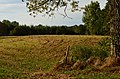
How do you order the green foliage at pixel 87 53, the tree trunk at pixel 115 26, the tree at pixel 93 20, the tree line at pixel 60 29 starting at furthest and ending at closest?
the tree line at pixel 60 29 → the tree at pixel 93 20 → the green foliage at pixel 87 53 → the tree trunk at pixel 115 26

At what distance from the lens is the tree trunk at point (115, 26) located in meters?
21.7

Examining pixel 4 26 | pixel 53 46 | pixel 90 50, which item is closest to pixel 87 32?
pixel 4 26

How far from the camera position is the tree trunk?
71.3ft

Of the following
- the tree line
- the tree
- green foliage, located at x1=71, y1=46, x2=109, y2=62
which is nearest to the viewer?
green foliage, located at x1=71, y1=46, x2=109, y2=62

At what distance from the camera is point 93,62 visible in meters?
22.7

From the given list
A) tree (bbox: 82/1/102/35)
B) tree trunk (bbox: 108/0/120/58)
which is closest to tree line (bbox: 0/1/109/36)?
tree (bbox: 82/1/102/35)

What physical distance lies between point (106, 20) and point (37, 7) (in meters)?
Answer: 4.89

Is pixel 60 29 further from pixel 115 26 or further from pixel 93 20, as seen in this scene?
pixel 115 26

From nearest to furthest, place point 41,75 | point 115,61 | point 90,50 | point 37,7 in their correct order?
point 41,75, point 115,61, point 37,7, point 90,50

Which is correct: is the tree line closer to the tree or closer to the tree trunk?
the tree

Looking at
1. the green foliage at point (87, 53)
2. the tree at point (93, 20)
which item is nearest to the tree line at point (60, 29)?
the tree at point (93, 20)

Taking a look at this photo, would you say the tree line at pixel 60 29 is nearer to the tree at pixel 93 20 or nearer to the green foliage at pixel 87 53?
the tree at pixel 93 20

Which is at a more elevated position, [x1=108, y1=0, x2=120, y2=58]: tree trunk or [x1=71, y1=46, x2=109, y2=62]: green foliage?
[x1=108, y1=0, x2=120, y2=58]: tree trunk

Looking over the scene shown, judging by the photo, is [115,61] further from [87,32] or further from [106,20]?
[87,32]
